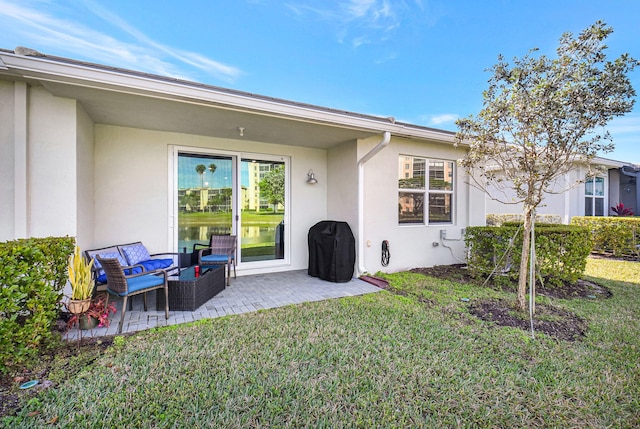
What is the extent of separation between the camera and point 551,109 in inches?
133

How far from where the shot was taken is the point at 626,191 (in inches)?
468

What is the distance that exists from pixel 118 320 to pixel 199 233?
237 cm

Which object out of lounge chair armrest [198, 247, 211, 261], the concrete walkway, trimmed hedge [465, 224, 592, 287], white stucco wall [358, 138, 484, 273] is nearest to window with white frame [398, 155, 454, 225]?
white stucco wall [358, 138, 484, 273]

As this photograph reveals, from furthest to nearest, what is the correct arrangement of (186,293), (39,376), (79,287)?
(186,293)
(79,287)
(39,376)

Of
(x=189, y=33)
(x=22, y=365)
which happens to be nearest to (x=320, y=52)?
(x=189, y=33)

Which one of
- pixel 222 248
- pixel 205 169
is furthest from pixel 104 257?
pixel 205 169

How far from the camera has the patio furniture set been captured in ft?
11.4

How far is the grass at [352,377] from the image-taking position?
2.01 metres

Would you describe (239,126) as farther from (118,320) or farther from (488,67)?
(488,67)

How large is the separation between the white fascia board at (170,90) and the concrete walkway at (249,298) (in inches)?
115

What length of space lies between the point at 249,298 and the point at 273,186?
2.71 metres

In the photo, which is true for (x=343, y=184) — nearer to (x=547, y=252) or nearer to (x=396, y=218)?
(x=396, y=218)

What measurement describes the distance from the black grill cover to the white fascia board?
208cm

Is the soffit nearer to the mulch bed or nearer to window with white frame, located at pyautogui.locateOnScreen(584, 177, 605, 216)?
the mulch bed
